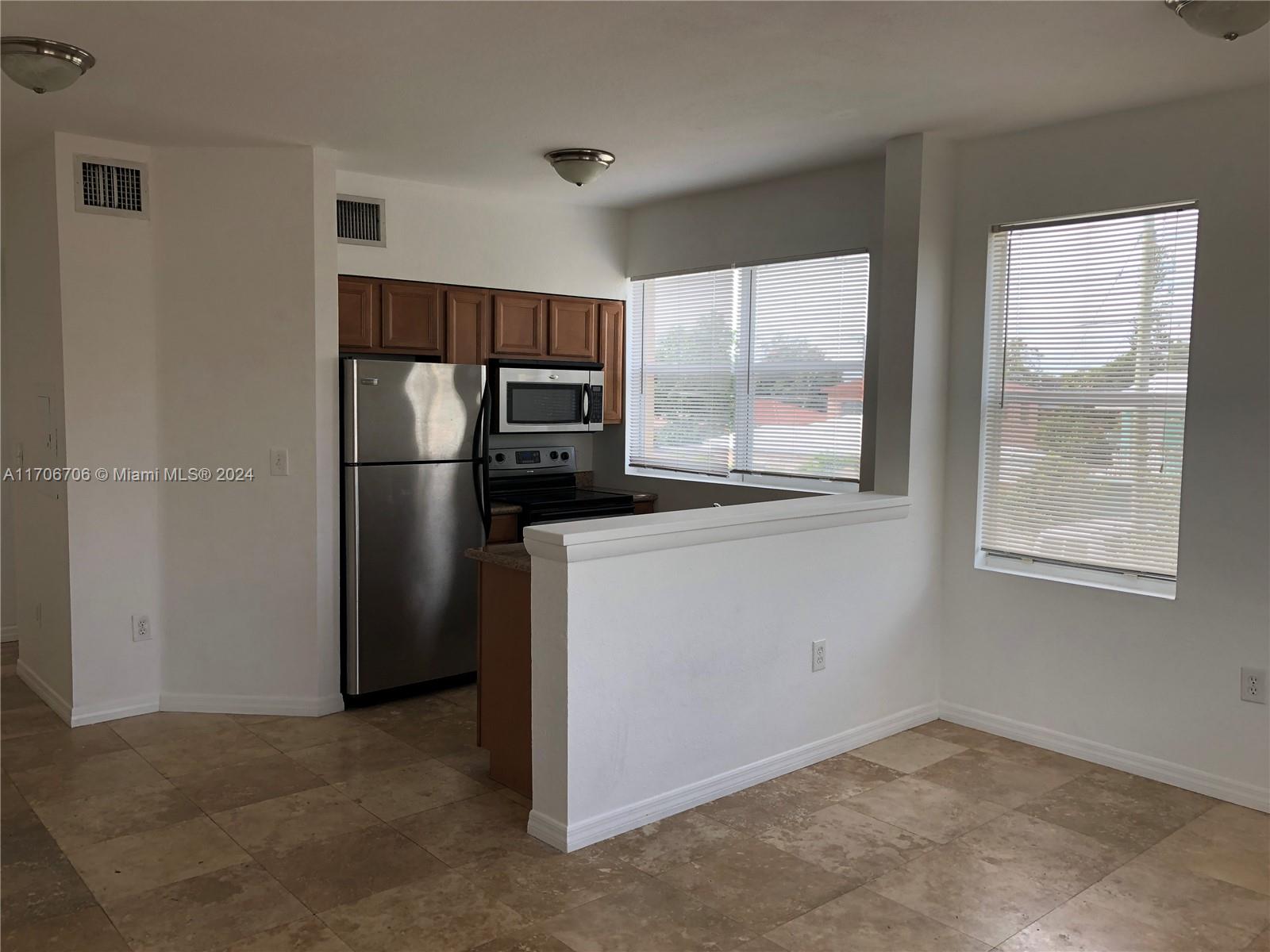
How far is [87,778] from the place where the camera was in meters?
3.56

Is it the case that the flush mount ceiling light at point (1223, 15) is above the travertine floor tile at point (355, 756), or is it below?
above

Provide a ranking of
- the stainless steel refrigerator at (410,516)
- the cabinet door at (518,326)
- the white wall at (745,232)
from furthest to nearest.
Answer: the cabinet door at (518,326) < the white wall at (745,232) < the stainless steel refrigerator at (410,516)

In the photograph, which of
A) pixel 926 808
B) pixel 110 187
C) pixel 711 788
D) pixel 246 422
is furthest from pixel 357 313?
pixel 926 808

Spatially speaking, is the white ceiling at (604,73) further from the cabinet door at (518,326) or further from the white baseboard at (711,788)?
the white baseboard at (711,788)

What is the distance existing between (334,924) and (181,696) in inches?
84.3

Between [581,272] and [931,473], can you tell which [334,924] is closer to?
[931,473]

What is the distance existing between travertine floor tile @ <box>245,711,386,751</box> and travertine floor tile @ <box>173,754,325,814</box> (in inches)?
7.9

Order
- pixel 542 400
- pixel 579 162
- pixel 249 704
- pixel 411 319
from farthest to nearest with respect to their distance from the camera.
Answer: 1. pixel 542 400
2. pixel 411 319
3. pixel 249 704
4. pixel 579 162

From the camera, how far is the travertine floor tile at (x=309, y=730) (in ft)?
13.0

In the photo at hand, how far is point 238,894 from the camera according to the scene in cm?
274

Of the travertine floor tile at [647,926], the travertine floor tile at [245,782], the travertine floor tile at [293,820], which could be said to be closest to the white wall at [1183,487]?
the travertine floor tile at [647,926]

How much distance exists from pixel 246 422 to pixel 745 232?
8.41ft

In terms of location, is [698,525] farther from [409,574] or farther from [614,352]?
[614,352]

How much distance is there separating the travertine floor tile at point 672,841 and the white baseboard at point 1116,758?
1.49 meters
